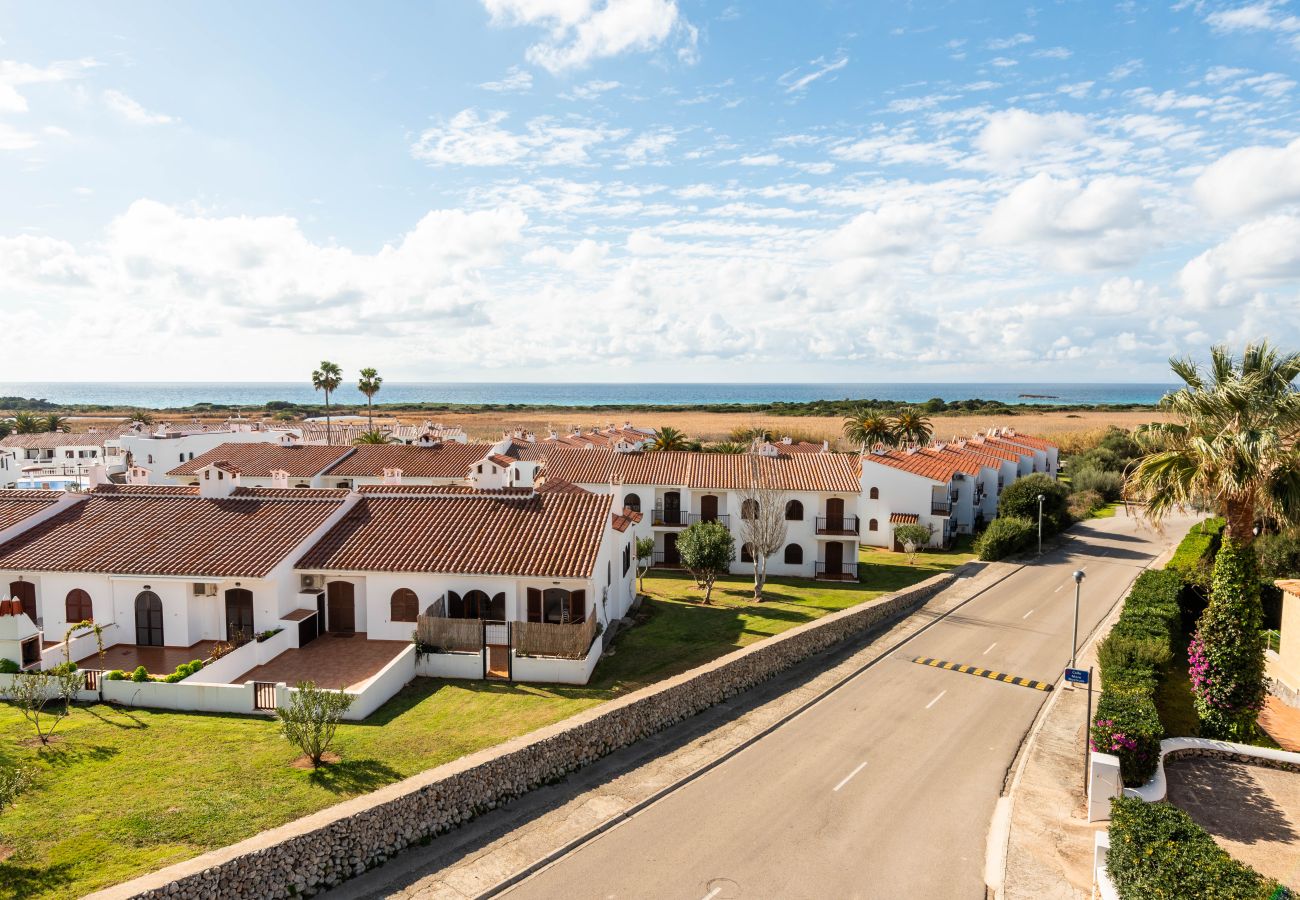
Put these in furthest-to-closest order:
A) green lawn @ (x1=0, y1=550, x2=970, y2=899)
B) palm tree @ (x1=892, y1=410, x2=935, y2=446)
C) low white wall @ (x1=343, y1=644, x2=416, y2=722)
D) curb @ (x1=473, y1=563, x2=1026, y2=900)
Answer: palm tree @ (x1=892, y1=410, x2=935, y2=446), low white wall @ (x1=343, y1=644, x2=416, y2=722), curb @ (x1=473, y1=563, x2=1026, y2=900), green lawn @ (x1=0, y1=550, x2=970, y2=899)

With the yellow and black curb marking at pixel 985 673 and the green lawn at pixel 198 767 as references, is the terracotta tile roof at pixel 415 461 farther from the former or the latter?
the yellow and black curb marking at pixel 985 673

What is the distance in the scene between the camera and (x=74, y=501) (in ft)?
107

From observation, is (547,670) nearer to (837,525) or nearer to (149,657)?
(149,657)

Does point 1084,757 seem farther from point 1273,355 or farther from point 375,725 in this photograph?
point 375,725

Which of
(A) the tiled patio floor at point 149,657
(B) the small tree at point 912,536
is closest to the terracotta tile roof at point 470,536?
(A) the tiled patio floor at point 149,657

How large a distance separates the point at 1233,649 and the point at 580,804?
54.6 feet

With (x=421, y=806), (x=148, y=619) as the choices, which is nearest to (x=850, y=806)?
(x=421, y=806)

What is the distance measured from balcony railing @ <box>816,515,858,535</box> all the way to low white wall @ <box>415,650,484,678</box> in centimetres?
2527

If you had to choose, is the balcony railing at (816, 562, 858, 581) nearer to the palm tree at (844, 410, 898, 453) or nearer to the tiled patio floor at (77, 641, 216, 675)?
the palm tree at (844, 410, 898, 453)

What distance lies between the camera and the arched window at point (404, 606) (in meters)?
28.1

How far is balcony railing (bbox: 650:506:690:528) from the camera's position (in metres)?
46.5

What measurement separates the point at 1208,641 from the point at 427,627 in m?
22.4

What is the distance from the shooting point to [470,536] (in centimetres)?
2967

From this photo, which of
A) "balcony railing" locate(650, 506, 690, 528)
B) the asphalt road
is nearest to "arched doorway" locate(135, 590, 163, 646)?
the asphalt road
